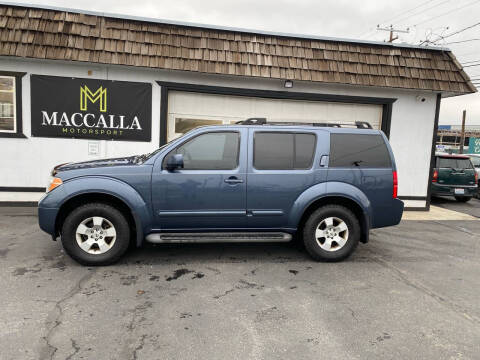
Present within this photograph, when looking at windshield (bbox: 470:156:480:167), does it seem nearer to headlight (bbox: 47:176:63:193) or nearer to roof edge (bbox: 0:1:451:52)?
roof edge (bbox: 0:1:451:52)

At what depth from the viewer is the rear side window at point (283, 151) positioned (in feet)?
15.9

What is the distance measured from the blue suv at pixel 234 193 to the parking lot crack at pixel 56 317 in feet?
1.46

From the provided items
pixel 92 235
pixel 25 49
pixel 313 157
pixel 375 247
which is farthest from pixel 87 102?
pixel 375 247

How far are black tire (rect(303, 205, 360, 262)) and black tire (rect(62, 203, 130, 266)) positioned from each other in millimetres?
2382

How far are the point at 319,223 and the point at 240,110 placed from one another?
470 centimetres

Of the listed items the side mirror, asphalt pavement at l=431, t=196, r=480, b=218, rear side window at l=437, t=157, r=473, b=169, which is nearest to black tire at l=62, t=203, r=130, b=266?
the side mirror

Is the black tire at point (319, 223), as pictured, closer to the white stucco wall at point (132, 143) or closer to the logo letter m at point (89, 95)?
the white stucco wall at point (132, 143)

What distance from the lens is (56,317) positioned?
3291mm

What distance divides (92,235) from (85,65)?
4887 millimetres

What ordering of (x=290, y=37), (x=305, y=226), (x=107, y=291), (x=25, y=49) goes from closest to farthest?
(x=107, y=291) < (x=305, y=226) < (x=25, y=49) < (x=290, y=37)

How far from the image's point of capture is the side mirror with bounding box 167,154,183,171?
4.45 meters

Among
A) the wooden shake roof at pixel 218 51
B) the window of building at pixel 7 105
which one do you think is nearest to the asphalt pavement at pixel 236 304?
the window of building at pixel 7 105

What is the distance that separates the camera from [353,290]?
13.5 feet

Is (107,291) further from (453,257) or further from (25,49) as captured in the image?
(25,49)
